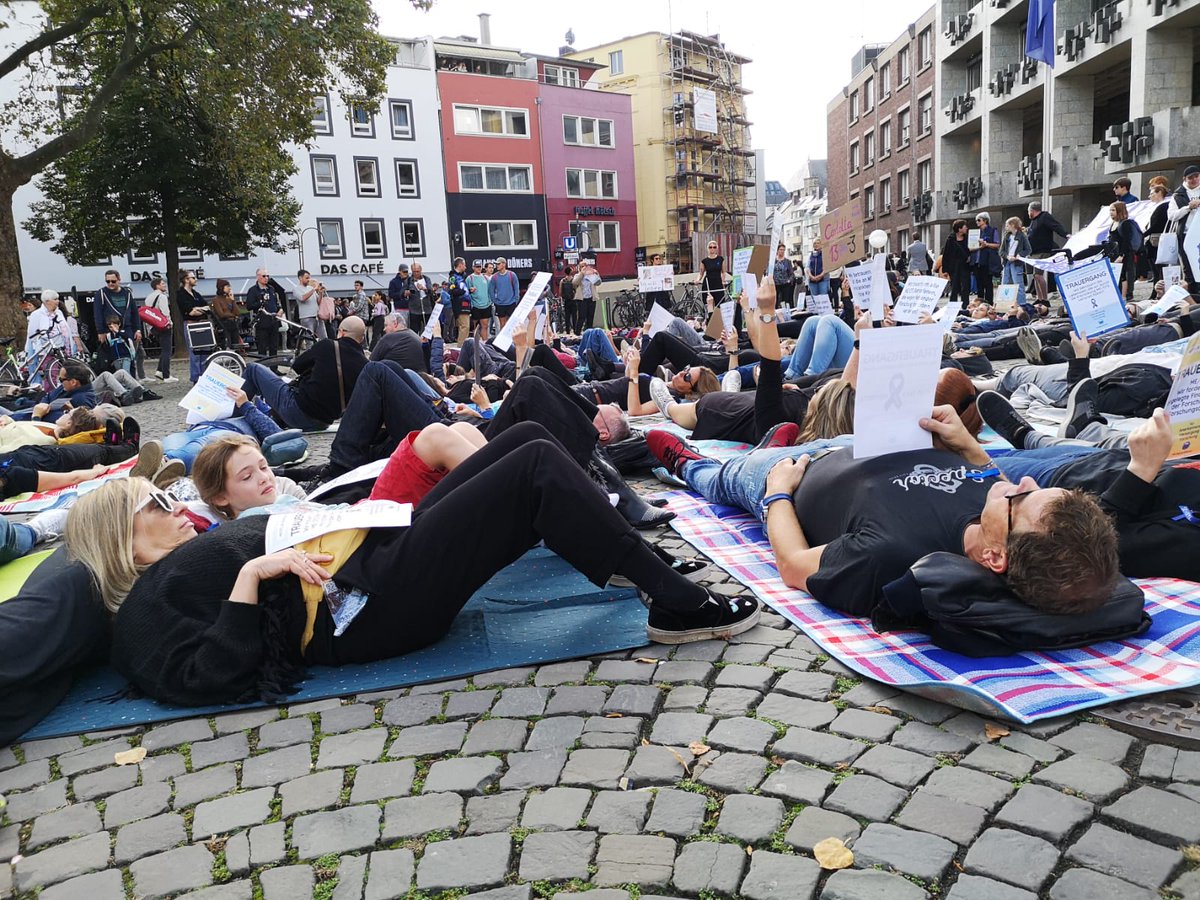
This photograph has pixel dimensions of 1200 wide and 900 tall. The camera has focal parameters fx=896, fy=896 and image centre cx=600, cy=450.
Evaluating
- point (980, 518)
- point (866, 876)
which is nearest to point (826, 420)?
point (980, 518)

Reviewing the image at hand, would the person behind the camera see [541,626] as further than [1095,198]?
No

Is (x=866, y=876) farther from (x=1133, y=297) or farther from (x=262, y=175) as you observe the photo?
(x=262, y=175)

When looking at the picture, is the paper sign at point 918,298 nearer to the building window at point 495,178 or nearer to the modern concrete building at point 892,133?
the modern concrete building at point 892,133

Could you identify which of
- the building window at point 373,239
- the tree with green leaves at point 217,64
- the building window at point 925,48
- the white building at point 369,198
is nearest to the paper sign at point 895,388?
the tree with green leaves at point 217,64

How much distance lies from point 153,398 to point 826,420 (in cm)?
1259

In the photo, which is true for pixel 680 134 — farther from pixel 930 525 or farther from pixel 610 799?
pixel 610 799

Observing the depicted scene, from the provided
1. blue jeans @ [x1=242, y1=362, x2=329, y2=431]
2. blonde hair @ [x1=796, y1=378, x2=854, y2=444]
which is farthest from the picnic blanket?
blue jeans @ [x1=242, y1=362, x2=329, y2=431]

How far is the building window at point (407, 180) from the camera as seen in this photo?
40.7m

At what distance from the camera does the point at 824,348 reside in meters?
8.86

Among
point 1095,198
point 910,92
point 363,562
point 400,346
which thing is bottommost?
point 363,562

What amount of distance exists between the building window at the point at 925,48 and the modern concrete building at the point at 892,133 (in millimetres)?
45

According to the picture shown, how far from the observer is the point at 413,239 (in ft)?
135

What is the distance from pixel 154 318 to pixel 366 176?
2379 centimetres

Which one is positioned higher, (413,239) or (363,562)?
(413,239)
